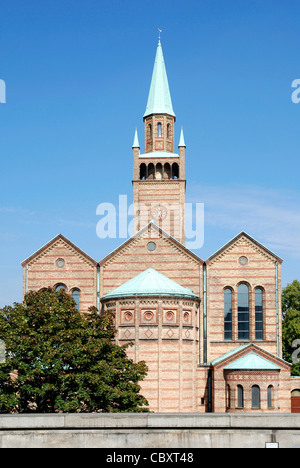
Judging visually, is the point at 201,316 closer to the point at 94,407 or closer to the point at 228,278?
the point at 228,278

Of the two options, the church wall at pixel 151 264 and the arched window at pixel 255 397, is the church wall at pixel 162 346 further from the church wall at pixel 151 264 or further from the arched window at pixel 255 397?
the church wall at pixel 151 264

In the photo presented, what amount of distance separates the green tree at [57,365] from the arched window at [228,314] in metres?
14.6

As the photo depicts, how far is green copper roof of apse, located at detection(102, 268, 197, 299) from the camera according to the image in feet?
132

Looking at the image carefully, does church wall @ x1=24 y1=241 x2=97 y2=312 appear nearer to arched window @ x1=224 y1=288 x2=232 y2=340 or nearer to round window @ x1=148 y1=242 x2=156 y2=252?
round window @ x1=148 y1=242 x2=156 y2=252

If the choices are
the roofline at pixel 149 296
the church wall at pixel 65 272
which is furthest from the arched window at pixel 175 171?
the roofline at pixel 149 296

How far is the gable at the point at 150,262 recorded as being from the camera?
148 feet

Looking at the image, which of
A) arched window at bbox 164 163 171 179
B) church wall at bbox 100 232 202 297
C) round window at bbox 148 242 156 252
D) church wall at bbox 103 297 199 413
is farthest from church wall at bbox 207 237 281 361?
arched window at bbox 164 163 171 179

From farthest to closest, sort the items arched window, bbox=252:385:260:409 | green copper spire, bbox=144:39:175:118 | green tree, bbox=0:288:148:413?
green copper spire, bbox=144:39:175:118
arched window, bbox=252:385:260:409
green tree, bbox=0:288:148:413

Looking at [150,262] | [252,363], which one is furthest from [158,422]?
[150,262]

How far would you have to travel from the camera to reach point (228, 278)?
44.8 meters

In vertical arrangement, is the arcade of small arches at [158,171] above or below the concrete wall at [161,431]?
above

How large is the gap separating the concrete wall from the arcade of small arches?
141 ft

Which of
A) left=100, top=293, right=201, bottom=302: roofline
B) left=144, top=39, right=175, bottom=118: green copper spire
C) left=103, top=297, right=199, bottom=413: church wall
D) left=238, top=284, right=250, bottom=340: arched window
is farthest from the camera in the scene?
left=144, top=39, right=175, bottom=118: green copper spire
